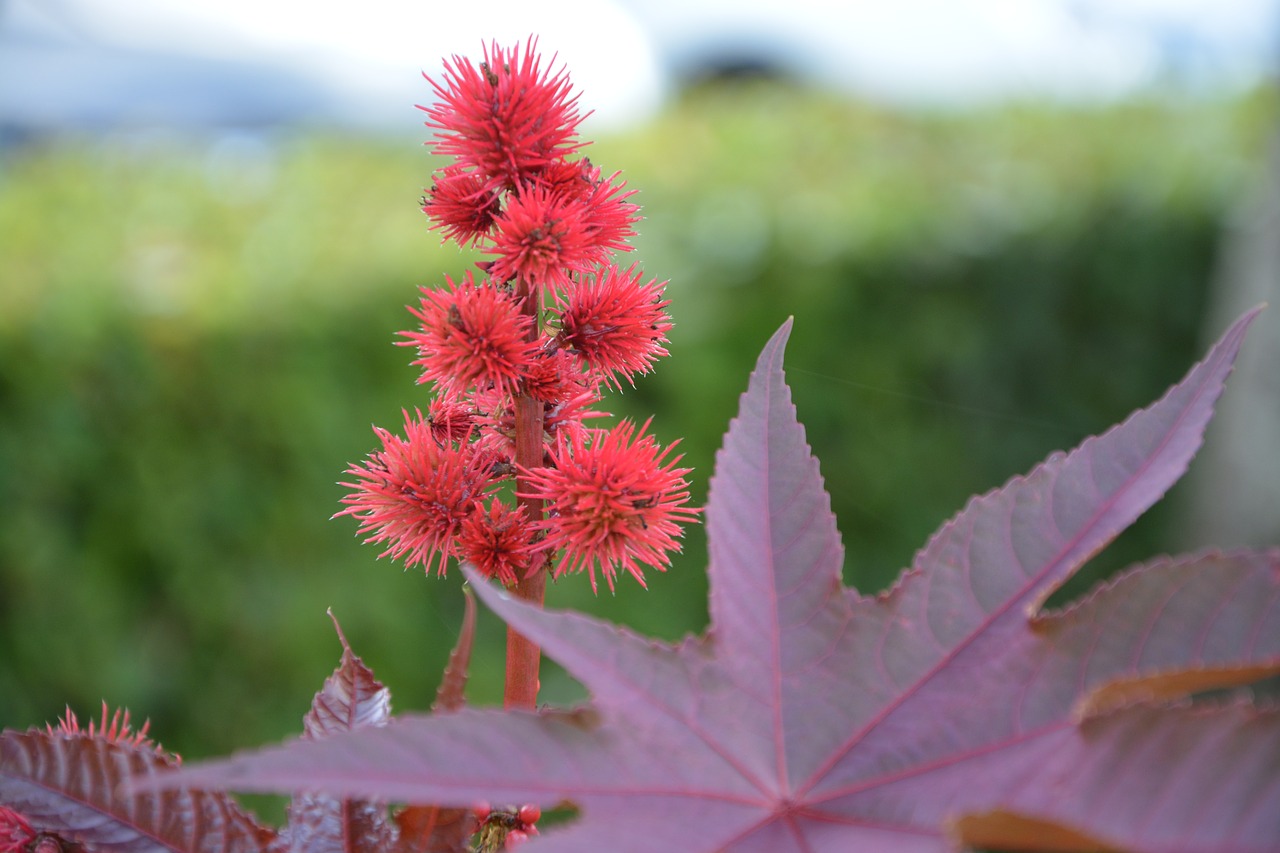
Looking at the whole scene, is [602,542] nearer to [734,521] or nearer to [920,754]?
[734,521]

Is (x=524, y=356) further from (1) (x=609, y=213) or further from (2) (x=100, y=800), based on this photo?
(2) (x=100, y=800)

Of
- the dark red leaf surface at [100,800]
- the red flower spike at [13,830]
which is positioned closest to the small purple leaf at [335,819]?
the dark red leaf surface at [100,800]

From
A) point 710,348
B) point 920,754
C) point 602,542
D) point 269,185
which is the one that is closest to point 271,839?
point 602,542

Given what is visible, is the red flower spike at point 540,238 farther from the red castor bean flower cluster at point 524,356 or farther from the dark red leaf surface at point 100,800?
the dark red leaf surface at point 100,800

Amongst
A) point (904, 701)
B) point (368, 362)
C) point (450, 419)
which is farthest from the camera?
point (368, 362)

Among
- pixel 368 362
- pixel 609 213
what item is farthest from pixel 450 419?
pixel 368 362

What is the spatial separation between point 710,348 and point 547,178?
248cm

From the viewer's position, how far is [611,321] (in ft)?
2.18

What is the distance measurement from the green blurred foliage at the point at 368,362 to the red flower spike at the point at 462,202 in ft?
6.37

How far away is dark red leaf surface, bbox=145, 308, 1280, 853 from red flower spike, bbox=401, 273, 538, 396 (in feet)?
0.41

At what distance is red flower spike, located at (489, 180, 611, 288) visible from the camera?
1.94 feet

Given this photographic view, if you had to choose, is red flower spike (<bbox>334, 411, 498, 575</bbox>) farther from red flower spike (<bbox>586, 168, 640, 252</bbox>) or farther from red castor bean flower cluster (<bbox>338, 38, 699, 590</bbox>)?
red flower spike (<bbox>586, 168, 640, 252</bbox>)

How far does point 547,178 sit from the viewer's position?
63 centimetres

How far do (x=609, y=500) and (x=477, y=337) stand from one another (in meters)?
0.11
